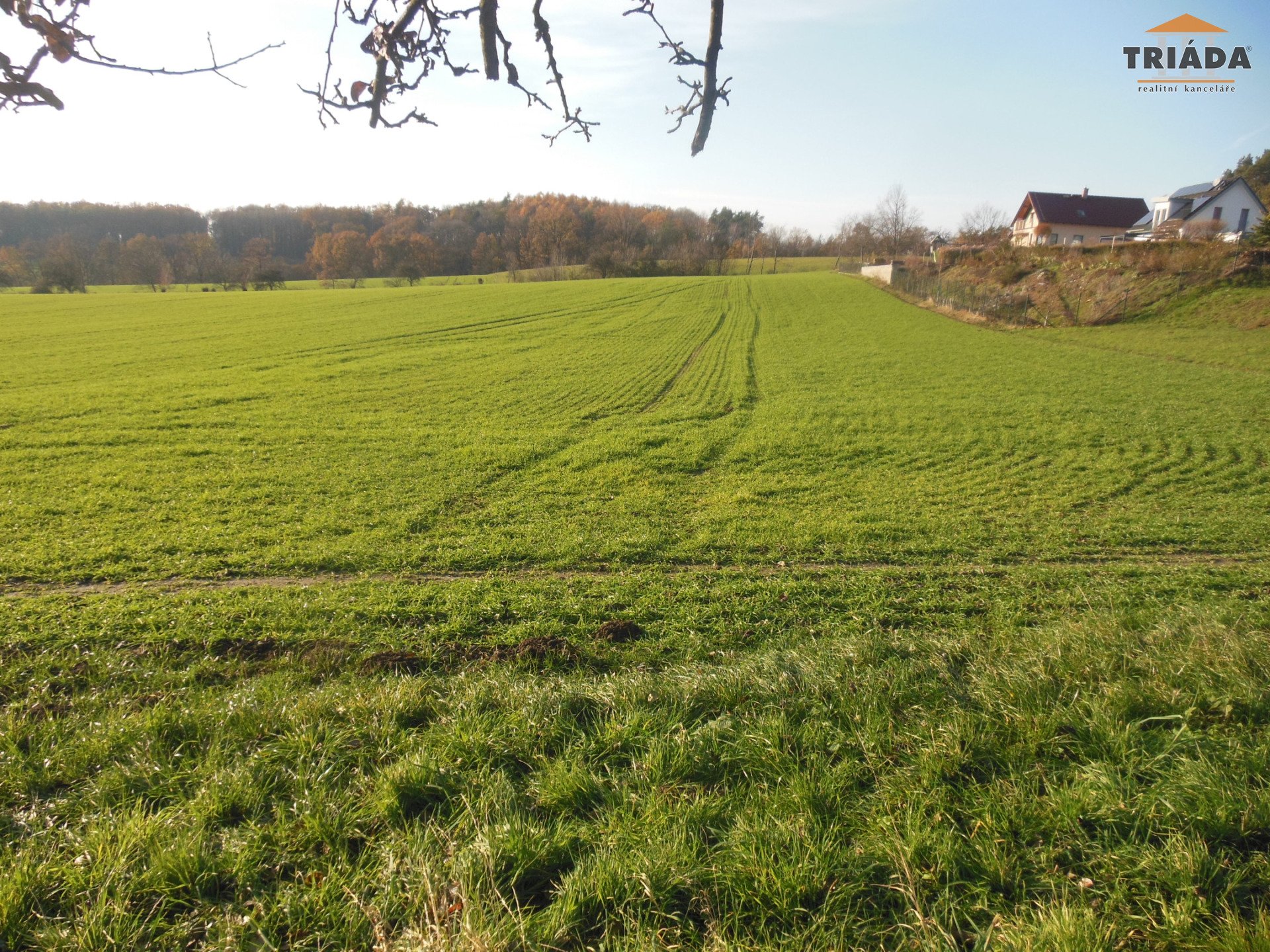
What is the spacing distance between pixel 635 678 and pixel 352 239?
37.7 m

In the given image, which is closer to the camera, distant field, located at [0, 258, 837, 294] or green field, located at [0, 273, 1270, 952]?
green field, located at [0, 273, 1270, 952]

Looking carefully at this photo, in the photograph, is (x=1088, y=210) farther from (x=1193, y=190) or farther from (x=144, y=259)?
(x=144, y=259)

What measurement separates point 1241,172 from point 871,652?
357 feet

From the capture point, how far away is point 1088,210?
66.9 meters

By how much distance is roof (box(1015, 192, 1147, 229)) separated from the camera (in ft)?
217

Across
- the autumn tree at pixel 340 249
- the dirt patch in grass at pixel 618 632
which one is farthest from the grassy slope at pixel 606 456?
the autumn tree at pixel 340 249

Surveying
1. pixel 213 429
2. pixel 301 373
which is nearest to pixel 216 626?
pixel 213 429

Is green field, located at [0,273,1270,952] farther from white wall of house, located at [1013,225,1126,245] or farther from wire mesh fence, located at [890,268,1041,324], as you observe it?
white wall of house, located at [1013,225,1126,245]

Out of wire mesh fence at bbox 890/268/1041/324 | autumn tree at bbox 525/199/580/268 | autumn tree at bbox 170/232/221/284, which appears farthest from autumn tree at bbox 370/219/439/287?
wire mesh fence at bbox 890/268/1041/324

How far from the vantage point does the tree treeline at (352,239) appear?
16.0 meters

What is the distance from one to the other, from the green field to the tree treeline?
465 cm

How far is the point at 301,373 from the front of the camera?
24875mm

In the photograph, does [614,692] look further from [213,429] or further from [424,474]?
[213,429]

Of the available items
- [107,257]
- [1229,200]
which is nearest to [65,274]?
[107,257]
